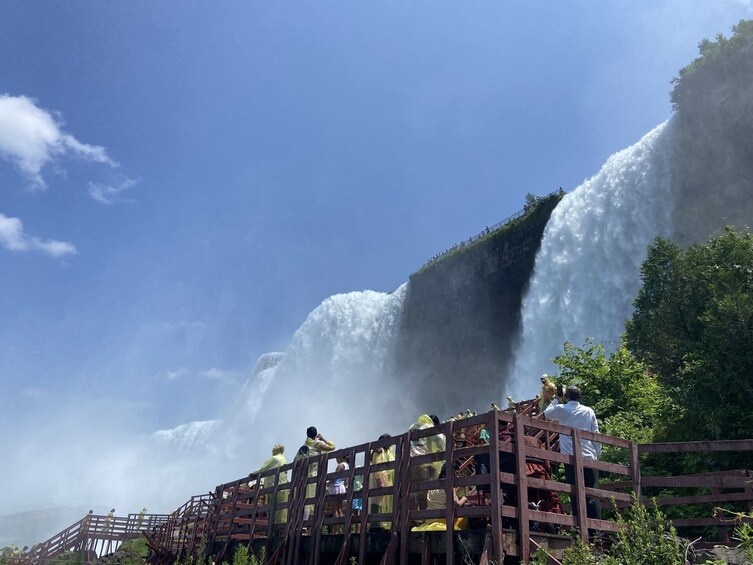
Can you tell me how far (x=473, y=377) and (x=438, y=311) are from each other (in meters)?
7.08

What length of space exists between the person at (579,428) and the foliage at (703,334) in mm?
5591

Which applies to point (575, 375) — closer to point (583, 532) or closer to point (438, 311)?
point (583, 532)

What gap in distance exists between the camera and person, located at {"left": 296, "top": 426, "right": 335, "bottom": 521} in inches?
399

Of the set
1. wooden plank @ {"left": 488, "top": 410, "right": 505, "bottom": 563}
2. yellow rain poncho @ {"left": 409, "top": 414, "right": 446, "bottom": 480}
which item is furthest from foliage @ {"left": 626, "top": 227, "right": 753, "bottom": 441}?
wooden plank @ {"left": 488, "top": 410, "right": 505, "bottom": 563}

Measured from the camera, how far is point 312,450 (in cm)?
1106

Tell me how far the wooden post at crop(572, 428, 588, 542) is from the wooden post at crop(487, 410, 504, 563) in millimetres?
1160

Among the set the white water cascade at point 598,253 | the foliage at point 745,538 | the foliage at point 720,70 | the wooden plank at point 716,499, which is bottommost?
the foliage at point 745,538

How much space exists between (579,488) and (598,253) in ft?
89.3

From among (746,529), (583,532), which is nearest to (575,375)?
(583,532)

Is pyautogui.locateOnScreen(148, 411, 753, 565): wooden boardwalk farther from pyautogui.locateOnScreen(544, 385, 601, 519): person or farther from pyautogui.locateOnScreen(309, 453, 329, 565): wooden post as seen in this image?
pyautogui.locateOnScreen(544, 385, 601, 519): person

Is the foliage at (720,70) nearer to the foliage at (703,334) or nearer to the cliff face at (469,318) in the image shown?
the cliff face at (469,318)

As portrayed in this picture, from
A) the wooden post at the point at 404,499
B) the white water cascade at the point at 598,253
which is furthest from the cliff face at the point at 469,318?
the wooden post at the point at 404,499

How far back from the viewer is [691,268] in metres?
16.4

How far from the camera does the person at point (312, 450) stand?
1012cm
